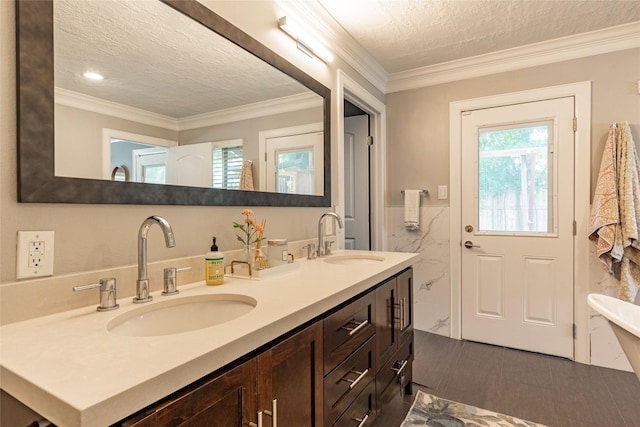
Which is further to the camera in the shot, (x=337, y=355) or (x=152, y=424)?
(x=337, y=355)

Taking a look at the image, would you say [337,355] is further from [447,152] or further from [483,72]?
[483,72]

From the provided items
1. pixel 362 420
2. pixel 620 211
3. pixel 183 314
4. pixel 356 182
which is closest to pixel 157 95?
pixel 183 314

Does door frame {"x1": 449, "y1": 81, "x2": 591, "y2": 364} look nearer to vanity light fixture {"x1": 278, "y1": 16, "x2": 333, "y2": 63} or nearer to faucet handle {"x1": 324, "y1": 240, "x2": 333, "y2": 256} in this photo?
vanity light fixture {"x1": 278, "y1": 16, "x2": 333, "y2": 63}

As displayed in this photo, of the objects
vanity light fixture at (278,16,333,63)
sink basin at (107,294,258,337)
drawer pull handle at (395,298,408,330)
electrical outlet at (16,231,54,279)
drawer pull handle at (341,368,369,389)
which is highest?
vanity light fixture at (278,16,333,63)

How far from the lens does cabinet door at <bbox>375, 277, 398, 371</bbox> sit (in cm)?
151

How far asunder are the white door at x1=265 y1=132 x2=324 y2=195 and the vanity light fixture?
484 millimetres

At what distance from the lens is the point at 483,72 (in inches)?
108

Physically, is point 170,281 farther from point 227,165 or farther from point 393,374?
point 393,374

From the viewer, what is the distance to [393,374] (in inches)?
67.0

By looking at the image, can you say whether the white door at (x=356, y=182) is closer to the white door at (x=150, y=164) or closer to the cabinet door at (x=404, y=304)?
the cabinet door at (x=404, y=304)

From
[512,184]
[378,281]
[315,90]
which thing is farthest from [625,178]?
[315,90]

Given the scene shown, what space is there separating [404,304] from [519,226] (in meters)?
1.41

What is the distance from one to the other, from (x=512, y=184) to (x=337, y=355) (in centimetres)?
220

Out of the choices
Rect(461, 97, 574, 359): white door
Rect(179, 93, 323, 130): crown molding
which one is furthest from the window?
Rect(461, 97, 574, 359): white door
